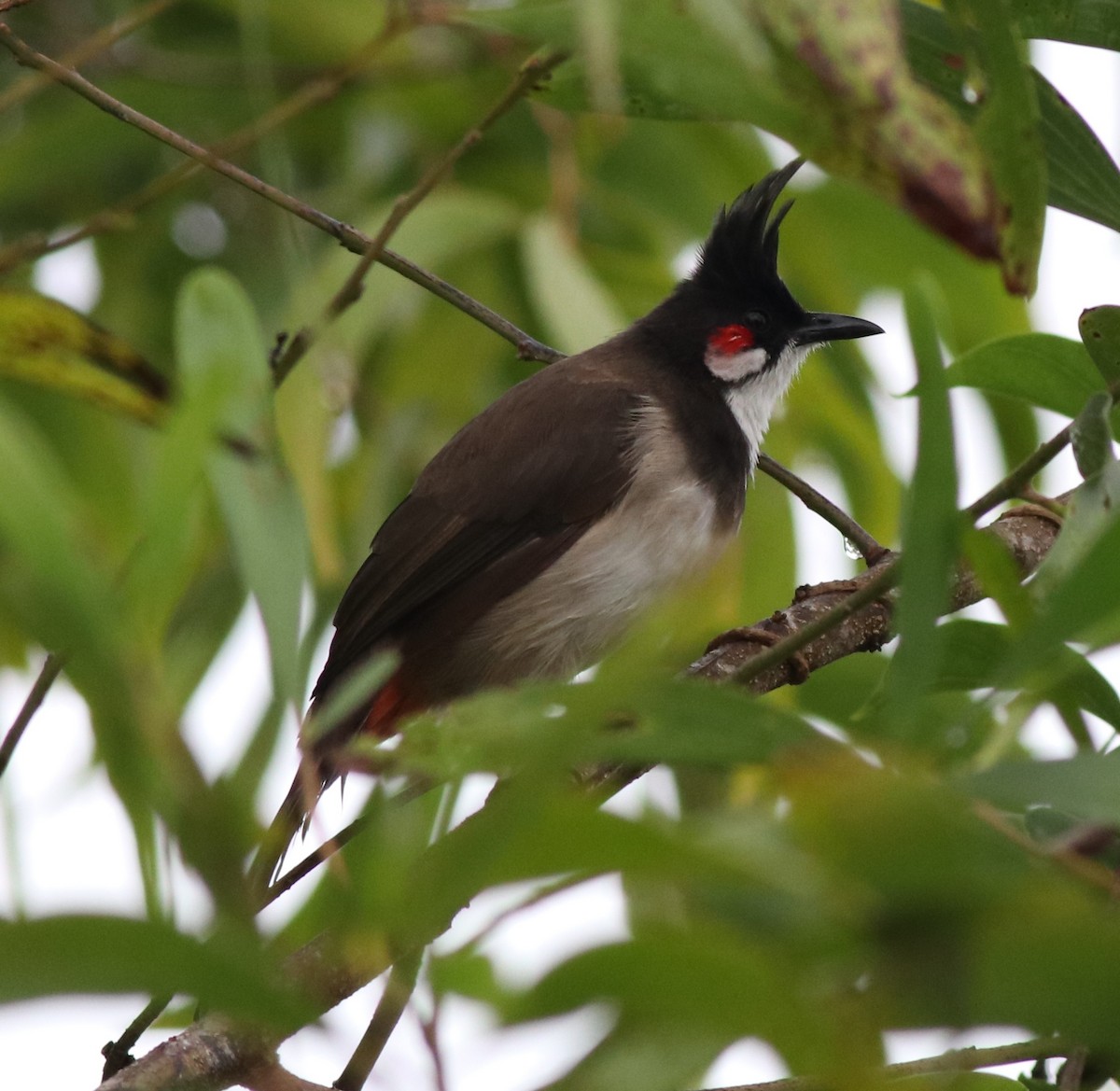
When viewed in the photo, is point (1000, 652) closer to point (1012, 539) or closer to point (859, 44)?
point (859, 44)

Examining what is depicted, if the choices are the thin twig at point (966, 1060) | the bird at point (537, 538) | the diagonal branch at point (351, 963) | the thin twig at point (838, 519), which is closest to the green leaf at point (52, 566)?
the diagonal branch at point (351, 963)

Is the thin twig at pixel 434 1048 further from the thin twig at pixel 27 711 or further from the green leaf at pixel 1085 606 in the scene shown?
the thin twig at pixel 27 711

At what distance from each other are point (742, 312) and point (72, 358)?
1.79 m

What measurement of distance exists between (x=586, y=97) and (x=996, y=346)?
47 cm

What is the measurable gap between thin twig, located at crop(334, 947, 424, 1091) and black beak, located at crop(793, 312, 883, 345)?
2.02 m

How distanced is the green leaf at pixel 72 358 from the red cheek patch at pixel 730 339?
5.46 ft

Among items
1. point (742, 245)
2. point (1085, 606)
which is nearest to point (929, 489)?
point (1085, 606)

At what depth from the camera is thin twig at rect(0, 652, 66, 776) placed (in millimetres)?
1318

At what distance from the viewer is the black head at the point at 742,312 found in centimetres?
302

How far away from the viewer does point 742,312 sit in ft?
10.3

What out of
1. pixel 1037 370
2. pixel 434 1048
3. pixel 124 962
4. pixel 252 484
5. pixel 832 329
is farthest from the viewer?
pixel 832 329

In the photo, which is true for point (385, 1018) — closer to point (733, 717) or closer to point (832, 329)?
point (733, 717)

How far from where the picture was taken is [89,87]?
5.48 ft

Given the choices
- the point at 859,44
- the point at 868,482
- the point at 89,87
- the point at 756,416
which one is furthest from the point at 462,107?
the point at 859,44
